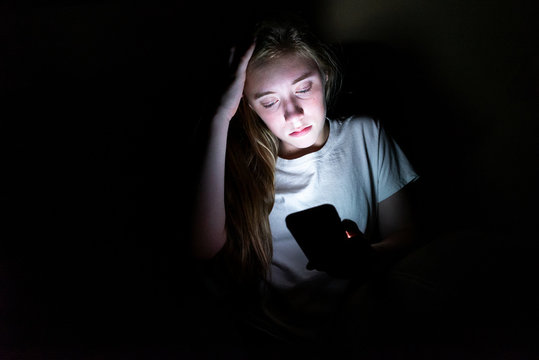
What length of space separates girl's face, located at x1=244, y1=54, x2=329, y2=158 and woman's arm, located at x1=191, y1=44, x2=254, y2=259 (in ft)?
0.20

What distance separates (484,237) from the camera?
534 millimetres

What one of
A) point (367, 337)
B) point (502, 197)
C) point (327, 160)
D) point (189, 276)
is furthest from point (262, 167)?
point (502, 197)

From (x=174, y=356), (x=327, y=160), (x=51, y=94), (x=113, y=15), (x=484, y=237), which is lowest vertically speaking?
(x=174, y=356)

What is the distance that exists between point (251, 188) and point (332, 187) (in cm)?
17

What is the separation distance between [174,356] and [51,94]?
549 mm

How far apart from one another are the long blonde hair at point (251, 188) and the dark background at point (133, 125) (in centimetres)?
9

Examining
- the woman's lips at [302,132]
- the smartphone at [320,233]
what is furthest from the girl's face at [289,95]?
the smartphone at [320,233]

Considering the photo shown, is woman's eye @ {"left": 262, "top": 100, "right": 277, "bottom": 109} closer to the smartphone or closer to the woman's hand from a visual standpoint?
the woman's hand

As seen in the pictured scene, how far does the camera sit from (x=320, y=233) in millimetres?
516

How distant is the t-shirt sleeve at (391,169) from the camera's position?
0.62m

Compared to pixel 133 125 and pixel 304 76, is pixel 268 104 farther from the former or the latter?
pixel 133 125

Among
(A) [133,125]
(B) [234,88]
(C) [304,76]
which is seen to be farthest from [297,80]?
(A) [133,125]

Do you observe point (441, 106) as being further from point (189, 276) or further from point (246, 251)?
point (189, 276)

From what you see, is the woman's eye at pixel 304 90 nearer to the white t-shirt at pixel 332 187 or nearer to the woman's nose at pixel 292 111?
the woman's nose at pixel 292 111
